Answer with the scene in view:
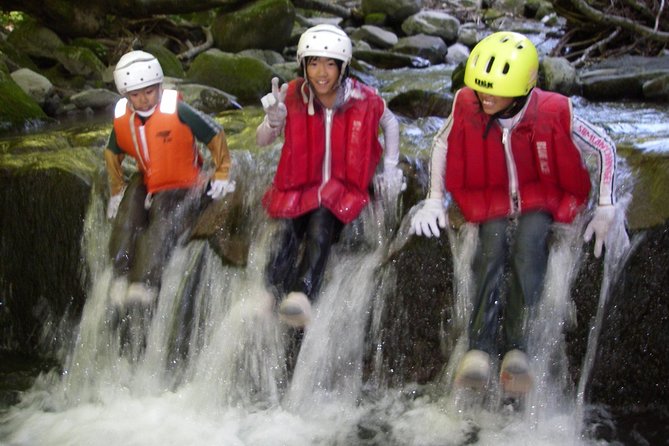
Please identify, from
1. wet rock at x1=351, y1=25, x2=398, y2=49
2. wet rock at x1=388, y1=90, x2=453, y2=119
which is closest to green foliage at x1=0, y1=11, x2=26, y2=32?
wet rock at x1=351, y1=25, x2=398, y2=49

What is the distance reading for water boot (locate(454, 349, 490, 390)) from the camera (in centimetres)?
319

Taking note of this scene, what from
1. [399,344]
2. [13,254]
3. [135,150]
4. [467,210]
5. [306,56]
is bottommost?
[399,344]

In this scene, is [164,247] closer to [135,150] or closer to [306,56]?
[135,150]

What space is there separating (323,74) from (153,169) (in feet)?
4.44

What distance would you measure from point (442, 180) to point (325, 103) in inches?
33.2

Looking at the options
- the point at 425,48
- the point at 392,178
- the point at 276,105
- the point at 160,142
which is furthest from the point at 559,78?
the point at 425,48

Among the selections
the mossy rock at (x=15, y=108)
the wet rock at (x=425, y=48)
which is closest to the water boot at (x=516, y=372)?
the mossy rock at (x=15, y=108)

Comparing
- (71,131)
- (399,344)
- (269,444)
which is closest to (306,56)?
(399,344)

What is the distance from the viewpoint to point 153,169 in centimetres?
433

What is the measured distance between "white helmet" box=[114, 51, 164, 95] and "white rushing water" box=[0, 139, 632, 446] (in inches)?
38.8

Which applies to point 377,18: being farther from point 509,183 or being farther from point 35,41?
point 509,183

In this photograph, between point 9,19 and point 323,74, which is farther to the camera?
point 9,19

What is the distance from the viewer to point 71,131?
244 inches

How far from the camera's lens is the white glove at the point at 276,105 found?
376 centimetres
